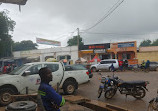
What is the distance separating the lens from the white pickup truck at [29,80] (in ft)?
20.3

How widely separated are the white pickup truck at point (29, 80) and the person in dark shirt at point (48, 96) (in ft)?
13.5

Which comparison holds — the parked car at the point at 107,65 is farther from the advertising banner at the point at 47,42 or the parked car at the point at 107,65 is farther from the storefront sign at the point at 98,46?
the advertising banner at the point at 47,42

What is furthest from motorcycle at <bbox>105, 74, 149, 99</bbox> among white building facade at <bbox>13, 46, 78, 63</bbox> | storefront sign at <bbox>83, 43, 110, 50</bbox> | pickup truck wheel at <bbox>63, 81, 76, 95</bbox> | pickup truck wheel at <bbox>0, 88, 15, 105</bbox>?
white building facade at <bbox>13, 46, 78, 63</bbox>

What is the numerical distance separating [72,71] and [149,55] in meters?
24.3

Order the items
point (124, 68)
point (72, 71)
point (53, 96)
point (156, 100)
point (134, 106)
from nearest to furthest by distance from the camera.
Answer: point (53, 96) < point (156, 100) < point (134, 106) < point (72, 71) < point (124, 68)

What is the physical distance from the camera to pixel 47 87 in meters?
2.24

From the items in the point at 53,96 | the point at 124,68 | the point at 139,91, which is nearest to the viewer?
the point at 53,96

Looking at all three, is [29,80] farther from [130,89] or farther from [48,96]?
[48,96]

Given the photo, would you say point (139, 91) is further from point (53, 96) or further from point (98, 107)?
point (53, 96)

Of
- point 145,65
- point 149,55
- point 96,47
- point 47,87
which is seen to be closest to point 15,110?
point 47,87

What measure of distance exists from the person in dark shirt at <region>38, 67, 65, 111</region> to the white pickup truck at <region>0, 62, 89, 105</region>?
162 inches

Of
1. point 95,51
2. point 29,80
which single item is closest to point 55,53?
point 95,51

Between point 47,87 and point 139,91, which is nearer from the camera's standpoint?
point 47,87

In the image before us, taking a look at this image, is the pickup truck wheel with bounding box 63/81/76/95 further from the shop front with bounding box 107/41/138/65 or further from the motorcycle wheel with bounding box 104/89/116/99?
the shop front with bounding box 107/41/138/65
